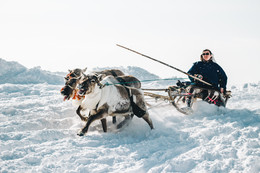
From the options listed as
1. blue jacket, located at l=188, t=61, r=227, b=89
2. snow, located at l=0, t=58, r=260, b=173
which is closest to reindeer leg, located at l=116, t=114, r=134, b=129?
snow, located at l=0, t=58, r=260, b=173

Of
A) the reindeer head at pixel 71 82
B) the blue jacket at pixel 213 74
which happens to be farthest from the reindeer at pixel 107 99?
the blue jacket at pixel 213 74

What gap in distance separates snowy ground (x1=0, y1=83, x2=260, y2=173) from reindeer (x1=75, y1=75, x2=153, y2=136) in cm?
35

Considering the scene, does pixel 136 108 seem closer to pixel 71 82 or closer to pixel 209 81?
pixel 71 82

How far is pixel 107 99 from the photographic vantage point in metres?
4.86

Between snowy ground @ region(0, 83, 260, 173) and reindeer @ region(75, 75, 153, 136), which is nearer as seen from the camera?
snowy ground @ region(0, 83, 260, 173)

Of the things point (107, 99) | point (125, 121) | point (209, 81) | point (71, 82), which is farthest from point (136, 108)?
point (209, 81)

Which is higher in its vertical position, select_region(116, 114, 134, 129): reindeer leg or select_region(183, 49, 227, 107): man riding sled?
select_region(183, 49, 227, 107): man riding sled

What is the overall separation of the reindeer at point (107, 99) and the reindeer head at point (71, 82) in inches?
6.9

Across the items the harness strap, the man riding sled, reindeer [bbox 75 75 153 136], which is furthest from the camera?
the man riding sled

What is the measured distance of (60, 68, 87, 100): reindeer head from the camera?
182 inches

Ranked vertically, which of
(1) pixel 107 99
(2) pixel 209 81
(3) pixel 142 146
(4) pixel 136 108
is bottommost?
(3) pixel 142 146

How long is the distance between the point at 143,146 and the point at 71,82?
5.36ft

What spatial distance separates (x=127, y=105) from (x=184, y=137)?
4.11ft

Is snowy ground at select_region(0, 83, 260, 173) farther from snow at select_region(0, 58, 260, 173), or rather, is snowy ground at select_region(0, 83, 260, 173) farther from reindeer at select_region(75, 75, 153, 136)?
reindeer at select_region(75, 75, 153, 136)
